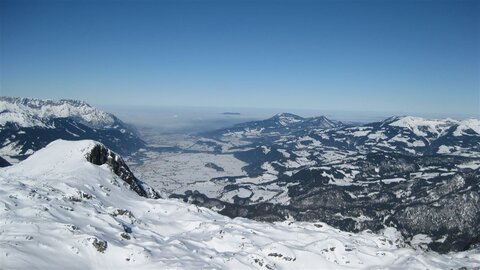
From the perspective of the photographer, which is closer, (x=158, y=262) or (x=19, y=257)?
(x=19, y=257)

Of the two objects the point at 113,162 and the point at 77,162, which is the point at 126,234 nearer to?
the point at 77,162

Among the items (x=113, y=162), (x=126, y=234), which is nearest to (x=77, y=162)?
(x=113, y=162)

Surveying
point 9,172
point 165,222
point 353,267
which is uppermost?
point 9,172

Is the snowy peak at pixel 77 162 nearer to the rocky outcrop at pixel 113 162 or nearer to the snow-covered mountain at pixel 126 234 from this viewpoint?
the rocky outcrop at pixel 113 162

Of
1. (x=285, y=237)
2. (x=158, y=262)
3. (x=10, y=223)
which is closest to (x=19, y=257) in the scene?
(x=10, y=223)

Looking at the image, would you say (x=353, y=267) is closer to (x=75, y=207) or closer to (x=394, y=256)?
(x=394, y=256)

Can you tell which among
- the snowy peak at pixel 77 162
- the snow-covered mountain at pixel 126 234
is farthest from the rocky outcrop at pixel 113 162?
the snow-covered mountain at pixel 126 234

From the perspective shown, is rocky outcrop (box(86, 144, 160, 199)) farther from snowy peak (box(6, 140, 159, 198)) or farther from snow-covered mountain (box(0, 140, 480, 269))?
snow-covered mountain (box(0, 140, 480, 269))

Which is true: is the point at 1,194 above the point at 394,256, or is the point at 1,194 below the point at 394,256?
above
